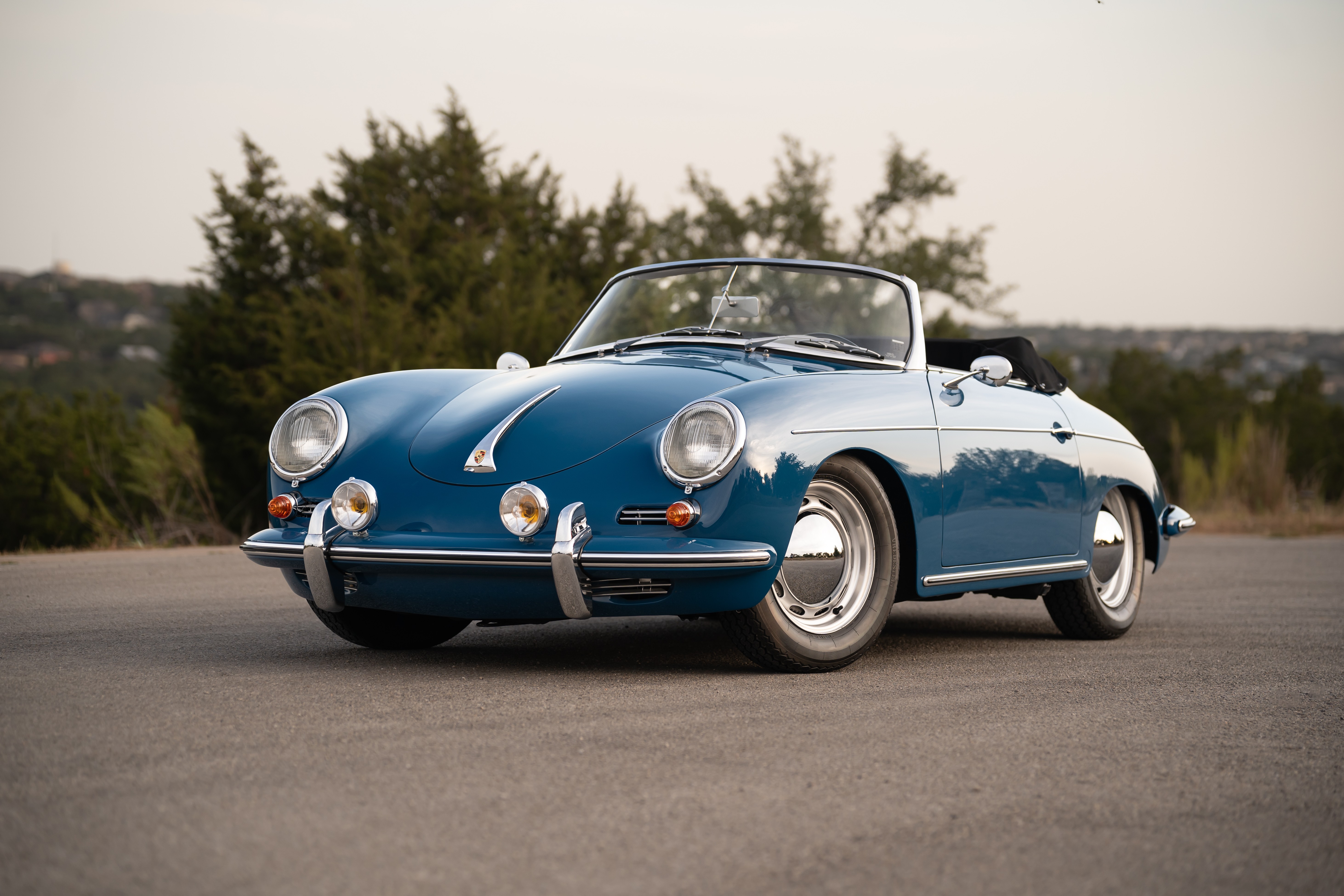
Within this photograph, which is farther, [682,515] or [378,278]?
[378,278]

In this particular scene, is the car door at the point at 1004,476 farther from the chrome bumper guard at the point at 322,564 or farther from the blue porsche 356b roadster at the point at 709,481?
the chrome bumper guard at the point at 322,564

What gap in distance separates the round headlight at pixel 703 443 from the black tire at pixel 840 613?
1.26ft

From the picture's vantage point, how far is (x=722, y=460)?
407 cm

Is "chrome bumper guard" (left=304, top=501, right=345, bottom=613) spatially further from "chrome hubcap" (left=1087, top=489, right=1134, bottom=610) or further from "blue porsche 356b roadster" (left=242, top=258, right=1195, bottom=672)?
"chrome hubcap" (left=1087, top=489, right=1134, bottom=610)

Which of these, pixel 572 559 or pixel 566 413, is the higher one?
pixel 566 413

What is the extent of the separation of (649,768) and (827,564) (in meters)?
1.56

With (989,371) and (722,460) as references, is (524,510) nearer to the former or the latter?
(722,460)

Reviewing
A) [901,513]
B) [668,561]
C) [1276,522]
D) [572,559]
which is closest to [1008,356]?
[901,513]

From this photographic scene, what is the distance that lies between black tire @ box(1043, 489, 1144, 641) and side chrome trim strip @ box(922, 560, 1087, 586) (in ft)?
0.44

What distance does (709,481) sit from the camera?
13.3 ft

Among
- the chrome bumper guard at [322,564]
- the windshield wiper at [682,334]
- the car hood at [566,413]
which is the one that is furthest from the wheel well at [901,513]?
the chrome bumper guard at [322,564]

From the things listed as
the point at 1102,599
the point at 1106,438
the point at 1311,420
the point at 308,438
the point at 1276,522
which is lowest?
the point at 1311,420

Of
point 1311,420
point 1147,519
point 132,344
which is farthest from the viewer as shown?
point 1311,420

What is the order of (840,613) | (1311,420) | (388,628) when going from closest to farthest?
(840,613) < (388,628) < (1311,420)
